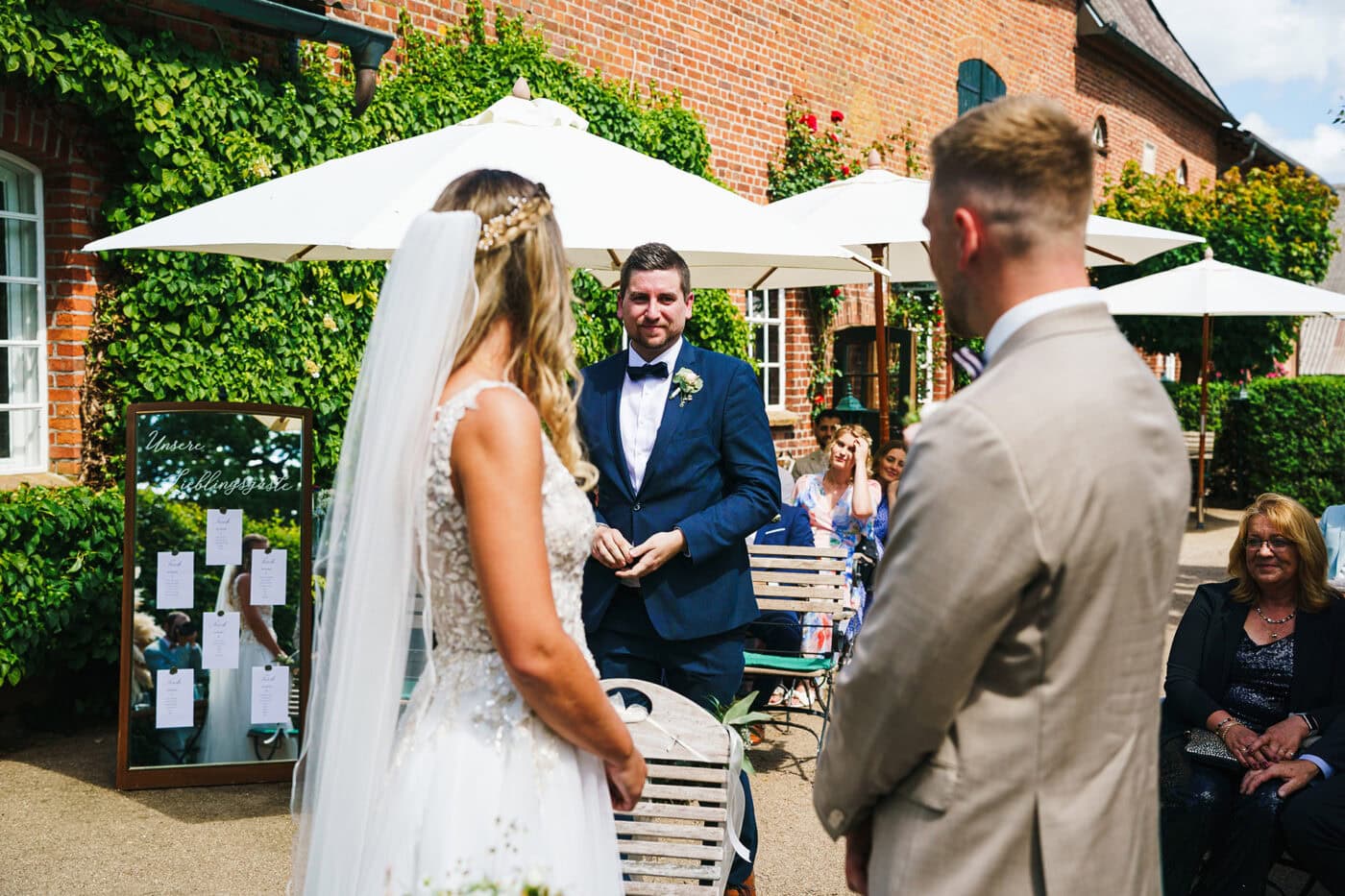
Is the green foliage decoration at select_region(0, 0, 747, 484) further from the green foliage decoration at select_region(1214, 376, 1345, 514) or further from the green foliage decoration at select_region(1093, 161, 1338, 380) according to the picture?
the green foliage decoration at select_region(1214, 376, 1345, 514)

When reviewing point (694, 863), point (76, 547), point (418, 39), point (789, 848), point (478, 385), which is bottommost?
point (789, 848)

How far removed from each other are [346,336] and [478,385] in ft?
17.4

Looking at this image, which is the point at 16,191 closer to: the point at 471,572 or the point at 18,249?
the point at 18,249

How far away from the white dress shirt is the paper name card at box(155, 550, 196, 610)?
8.12 ft

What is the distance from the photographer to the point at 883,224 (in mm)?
6805

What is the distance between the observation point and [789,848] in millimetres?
4809

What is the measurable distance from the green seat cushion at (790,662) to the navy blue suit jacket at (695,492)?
193 centimetres

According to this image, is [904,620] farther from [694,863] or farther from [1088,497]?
[694,863]

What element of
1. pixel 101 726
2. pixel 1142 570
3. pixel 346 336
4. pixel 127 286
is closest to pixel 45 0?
pixel 127 286

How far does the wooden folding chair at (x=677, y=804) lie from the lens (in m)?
3.01

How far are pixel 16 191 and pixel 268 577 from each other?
250 cm

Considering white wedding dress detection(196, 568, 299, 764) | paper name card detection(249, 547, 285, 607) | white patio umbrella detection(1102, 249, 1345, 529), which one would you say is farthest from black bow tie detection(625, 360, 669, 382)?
white patio umbrella detection(1102, 249, 1345, 529)

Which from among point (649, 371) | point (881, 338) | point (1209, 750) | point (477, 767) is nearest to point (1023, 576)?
point (477, 767)

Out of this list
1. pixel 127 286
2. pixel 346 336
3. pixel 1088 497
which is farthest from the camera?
pixel 346 336
